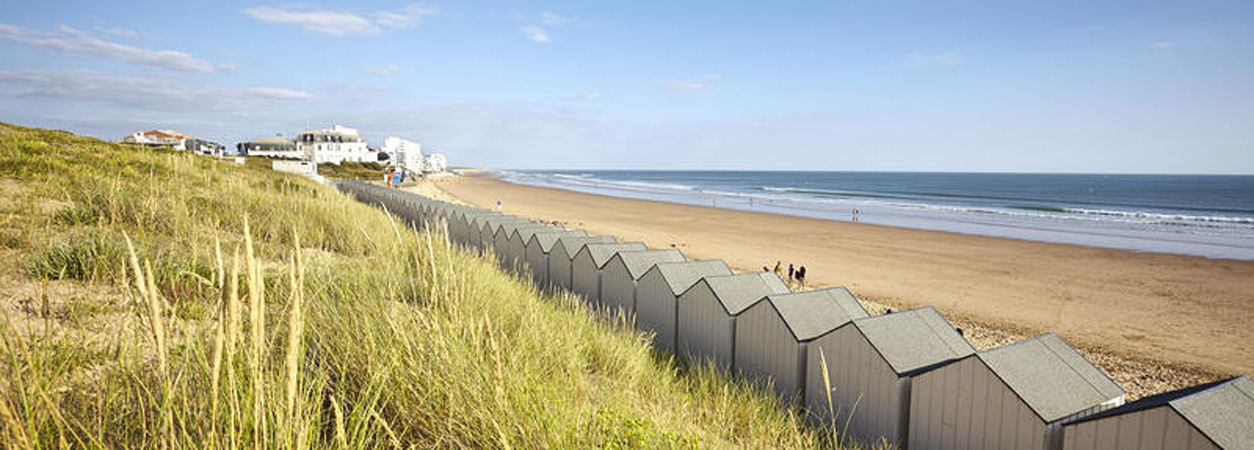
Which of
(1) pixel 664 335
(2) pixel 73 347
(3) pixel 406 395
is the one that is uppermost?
(2) pixel 73 347

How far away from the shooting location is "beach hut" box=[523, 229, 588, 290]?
12453 millimetres

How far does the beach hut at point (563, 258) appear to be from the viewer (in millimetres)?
11617

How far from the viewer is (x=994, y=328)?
15133 millimetres

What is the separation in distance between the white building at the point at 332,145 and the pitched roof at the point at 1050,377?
11057cm

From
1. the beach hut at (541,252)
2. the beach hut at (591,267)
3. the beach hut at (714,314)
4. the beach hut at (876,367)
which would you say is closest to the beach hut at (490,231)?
A: the beach hut at (541,252)

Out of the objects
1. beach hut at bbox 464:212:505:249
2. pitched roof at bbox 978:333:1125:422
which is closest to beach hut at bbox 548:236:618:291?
beach hut at bbox 464:212:505:249

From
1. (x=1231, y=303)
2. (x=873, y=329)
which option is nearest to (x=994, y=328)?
(x=1231, y=303)

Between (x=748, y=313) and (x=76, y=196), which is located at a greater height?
(x=76, y=196)

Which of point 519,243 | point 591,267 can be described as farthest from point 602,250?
point 519,243

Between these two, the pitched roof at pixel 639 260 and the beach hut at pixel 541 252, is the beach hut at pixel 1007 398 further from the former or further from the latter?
the beach hut at pixel 541 252

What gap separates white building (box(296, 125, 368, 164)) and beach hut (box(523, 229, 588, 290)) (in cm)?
10137

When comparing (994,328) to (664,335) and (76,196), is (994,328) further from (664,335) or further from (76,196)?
(76,196)

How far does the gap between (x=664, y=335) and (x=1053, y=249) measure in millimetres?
27500

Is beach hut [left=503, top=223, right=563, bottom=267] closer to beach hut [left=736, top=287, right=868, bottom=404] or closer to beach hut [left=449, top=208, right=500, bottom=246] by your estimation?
beach hut [left=449, top=208, right=500, bottom=246]
